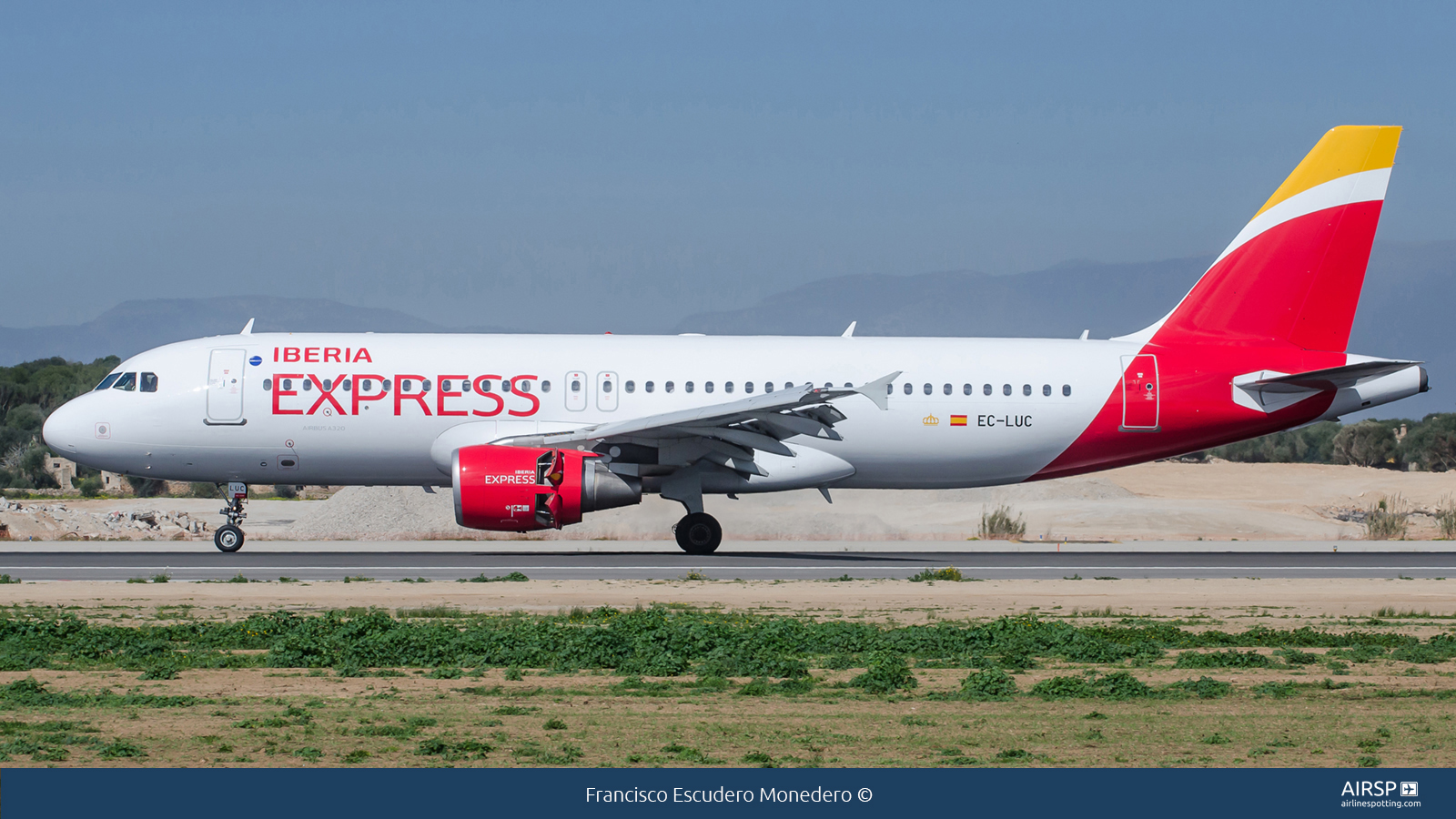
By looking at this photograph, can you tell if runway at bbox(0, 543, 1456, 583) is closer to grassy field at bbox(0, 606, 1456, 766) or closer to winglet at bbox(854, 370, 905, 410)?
winglet at bbox(854, 370, 905, 410)

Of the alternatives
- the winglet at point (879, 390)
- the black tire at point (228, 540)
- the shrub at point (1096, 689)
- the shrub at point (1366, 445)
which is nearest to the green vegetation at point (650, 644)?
the shrub at point (1096, 689)

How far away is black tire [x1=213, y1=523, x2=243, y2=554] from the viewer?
84.4 feet

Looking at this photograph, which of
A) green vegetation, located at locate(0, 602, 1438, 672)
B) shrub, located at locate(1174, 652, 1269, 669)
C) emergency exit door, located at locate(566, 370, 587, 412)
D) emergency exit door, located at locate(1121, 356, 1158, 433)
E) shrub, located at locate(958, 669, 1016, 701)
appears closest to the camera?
shrub, located at locate(958, 669, 1016, 701)

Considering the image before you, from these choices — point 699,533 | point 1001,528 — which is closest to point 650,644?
point 699,533

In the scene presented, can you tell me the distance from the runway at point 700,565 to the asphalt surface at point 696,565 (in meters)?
0.02

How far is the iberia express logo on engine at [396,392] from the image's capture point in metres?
25.6

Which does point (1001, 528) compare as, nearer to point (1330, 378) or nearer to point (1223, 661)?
point (1330, 378)

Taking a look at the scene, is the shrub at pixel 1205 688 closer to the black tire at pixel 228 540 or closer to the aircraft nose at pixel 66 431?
the black tire at pixel 228 540

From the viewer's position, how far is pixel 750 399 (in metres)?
24.7

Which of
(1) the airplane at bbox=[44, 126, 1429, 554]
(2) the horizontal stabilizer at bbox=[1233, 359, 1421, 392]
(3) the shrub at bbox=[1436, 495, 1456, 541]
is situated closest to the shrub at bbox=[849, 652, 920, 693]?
(1) the airplane at bbox=[44, 126, 1429, 554]

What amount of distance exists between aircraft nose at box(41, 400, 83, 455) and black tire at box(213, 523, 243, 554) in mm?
3198

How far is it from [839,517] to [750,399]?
15806 mm

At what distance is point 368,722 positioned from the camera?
380 inches

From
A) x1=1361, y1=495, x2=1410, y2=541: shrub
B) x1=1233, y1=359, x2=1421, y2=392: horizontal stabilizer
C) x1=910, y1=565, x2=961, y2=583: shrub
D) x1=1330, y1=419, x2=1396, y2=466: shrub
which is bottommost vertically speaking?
x1=910, y1=565, x2=961, y2=583: shrub
